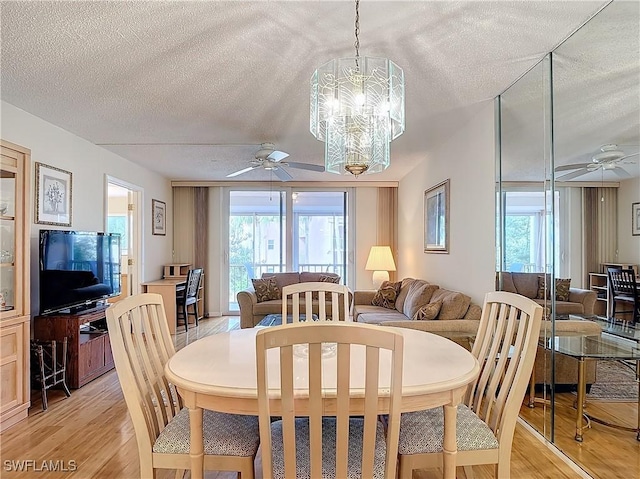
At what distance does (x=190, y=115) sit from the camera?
3459 millimetres

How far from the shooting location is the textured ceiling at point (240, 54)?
1.93 metres

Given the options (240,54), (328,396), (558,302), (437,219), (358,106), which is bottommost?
(328,396)

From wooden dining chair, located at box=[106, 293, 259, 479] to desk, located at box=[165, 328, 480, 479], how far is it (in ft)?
0.30

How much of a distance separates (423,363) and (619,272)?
1.30 m

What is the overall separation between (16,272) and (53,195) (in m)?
1.15

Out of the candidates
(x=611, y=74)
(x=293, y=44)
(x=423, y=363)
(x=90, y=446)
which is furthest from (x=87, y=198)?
(x=611, y=74)

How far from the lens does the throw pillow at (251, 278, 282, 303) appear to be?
17.9ft

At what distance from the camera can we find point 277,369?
1581 mm

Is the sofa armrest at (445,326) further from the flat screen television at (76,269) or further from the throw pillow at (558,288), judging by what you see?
the flat screen television at (76,269)

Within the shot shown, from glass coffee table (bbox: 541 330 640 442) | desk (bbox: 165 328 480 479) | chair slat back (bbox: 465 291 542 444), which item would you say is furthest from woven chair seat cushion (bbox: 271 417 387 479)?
glass coffee table (bbox: 541 330 640 442)

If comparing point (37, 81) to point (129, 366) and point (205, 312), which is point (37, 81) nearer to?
point (129, 366)

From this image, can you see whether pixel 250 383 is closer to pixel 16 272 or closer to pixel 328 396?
pixel 328 396

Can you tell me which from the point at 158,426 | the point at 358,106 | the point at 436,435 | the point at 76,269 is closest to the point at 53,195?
the point at 76,269

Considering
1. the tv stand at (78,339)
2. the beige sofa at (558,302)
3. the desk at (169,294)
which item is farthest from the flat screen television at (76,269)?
the beige sofa at (558,302)
